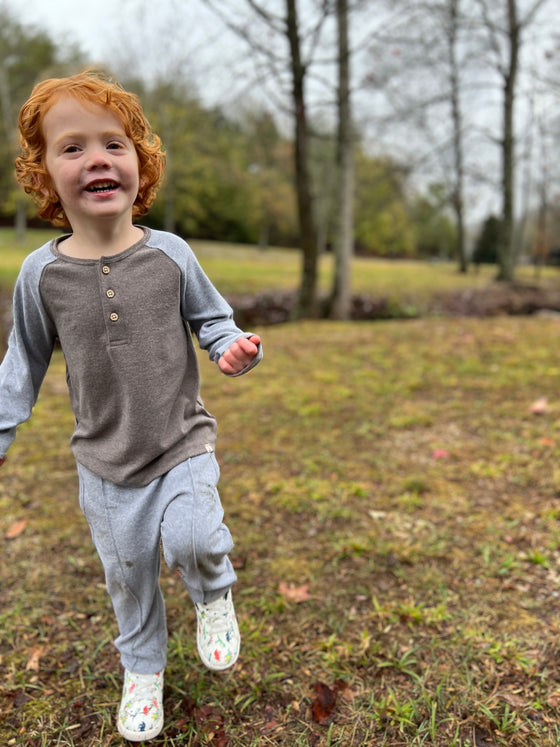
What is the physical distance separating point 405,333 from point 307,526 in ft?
17.8

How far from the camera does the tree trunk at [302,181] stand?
26.5ft

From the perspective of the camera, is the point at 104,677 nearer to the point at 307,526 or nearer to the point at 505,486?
the point at 307,526

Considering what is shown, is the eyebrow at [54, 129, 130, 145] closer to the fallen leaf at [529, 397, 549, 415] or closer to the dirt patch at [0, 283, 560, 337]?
the fallen leaf at [529, 397, 549, 415]

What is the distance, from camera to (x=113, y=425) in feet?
5.58

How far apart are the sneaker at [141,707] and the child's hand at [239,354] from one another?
107 centimetres

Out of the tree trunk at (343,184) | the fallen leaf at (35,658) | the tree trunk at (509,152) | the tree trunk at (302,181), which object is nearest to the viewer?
the fallen leaf at (35,658)

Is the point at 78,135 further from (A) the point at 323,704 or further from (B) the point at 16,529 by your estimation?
(B) the point at 16,529

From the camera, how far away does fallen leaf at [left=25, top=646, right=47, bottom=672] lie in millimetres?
2184

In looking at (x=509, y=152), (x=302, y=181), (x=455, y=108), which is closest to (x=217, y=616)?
(x=302, y=181)

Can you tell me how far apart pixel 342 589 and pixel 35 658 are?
128cm

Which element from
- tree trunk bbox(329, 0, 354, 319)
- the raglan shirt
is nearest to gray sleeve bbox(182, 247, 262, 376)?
the raglan shirt

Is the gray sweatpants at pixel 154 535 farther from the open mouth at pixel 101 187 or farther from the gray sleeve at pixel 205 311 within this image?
the open mouth at pixel 101 187

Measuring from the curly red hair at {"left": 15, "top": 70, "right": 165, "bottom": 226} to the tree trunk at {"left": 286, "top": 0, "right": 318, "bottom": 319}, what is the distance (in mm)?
7285

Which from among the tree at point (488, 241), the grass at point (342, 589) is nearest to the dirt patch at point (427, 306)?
the grass at point (342, 589)
